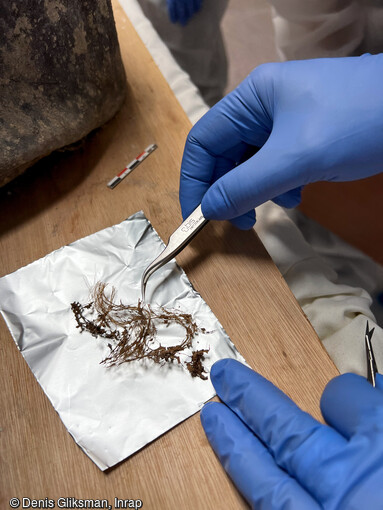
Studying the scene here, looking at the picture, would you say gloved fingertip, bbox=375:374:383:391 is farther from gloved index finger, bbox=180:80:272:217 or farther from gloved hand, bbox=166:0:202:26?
gloved hand, bbox=166:0:202:26

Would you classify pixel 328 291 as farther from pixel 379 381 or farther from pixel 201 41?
pixel 201 41

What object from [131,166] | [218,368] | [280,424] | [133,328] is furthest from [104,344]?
[131,166]

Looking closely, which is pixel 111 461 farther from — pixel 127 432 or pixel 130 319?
pixel 130 319

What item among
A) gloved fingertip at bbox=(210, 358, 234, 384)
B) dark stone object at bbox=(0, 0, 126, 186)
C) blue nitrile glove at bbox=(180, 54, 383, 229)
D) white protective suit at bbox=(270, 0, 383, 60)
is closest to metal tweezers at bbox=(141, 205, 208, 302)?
blue nitrile glove at bbox=(180, 54, 383, 229)

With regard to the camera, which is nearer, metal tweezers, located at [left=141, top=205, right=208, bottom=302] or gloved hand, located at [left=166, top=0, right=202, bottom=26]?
metal tweezers, located at [left=141, top=205, right=208, bottom=302]

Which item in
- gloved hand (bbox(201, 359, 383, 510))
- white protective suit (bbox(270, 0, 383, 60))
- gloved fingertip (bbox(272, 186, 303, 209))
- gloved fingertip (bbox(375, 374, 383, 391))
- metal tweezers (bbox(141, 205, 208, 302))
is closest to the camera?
gloved hand (bbox(201, 359, 383, 510))

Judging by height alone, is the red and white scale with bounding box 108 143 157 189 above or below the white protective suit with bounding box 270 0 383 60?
above

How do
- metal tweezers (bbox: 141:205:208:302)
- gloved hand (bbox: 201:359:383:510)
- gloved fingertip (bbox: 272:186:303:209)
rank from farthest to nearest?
gloved fingertip (bbox: 272:186:303:209), metal tweezers (bbox: 141:205:208:302), gloved hand (bbox: 201:359:383:510)
